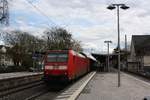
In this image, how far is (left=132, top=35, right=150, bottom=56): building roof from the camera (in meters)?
89.9

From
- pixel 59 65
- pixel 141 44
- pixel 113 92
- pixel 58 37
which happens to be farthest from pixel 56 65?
pixel 141 44

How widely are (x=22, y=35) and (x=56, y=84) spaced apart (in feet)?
236

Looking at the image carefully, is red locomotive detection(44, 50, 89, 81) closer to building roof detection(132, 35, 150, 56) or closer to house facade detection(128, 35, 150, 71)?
house facade detection(128, 35, 150, 71)

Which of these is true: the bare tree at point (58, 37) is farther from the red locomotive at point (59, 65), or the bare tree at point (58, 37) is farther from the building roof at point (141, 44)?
the red locomotive at point (59, 65)

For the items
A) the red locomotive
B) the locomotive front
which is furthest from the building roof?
the locomotive front

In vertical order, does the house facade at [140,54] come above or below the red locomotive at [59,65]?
above

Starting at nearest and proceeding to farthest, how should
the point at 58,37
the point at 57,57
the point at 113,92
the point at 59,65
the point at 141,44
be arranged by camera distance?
1. the point at 113,92
2. the point at 59,65
3. the point at 57,57
4. the point at 58,37
5. the point at 141,44

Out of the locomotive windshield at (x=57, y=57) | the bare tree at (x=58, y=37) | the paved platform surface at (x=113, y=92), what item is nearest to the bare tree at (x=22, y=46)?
the bare tree at (x=58, y=37)

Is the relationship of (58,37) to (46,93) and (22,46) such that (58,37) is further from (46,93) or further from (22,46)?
(46,93)

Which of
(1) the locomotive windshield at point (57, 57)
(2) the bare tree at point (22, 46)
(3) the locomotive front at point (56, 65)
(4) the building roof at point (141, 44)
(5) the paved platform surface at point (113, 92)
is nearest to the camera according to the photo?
(5) the paved platform surface at point (113, 92)

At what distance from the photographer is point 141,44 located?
320 feet

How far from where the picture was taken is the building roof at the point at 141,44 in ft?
295

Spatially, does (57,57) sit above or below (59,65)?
above

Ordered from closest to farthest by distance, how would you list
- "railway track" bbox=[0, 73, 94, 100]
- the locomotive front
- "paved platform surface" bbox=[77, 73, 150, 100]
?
1. "paved platform surface" bbox=[77, 73, 150, 100]
2. "railway track" bbox=[0, 73, 94, 100]
3. the locomotive front
